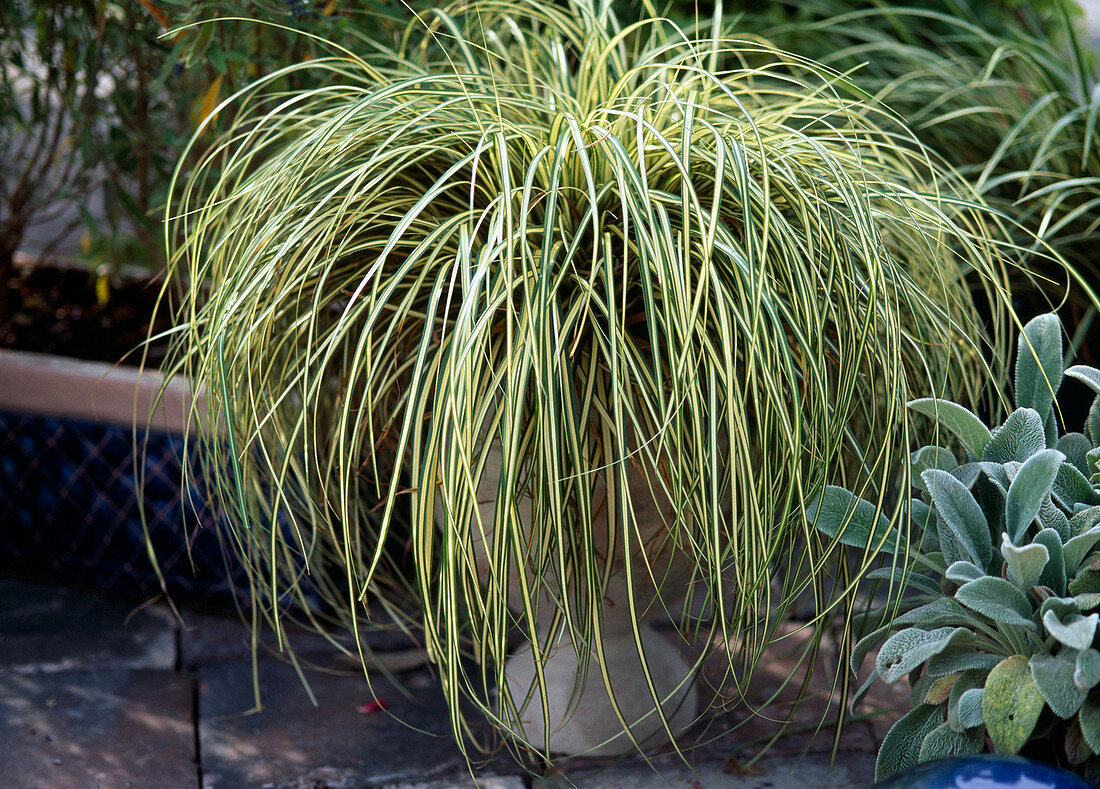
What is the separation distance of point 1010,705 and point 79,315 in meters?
1.80

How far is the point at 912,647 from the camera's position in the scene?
968 millimetres

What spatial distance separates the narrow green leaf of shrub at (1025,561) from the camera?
2.94ft

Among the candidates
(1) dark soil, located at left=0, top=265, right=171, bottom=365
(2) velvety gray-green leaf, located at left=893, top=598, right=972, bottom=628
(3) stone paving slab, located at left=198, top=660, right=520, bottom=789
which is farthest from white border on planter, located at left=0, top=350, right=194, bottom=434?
(2) velvety gray-green leaf, located at left=893, top=598, right=972, bottom=628

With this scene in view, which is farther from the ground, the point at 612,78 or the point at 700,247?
the point at 612,78

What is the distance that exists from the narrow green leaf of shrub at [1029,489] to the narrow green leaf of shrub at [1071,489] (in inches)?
3.2

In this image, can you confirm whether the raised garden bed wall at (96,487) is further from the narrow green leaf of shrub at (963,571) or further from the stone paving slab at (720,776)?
the narrow green leaf of shrub at (963,571)

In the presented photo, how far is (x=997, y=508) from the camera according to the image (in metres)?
1.06

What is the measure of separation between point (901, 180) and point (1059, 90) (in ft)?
1.97

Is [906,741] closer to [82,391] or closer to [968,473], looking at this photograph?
[968,473]

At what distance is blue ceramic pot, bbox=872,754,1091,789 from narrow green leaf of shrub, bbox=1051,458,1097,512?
0.31m

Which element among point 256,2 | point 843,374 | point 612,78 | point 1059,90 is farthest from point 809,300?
point 1059,90

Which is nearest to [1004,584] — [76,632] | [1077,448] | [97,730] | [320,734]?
[1077,448]

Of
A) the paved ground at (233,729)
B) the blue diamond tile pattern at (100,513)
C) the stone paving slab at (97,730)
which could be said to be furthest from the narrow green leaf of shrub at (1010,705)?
the blue diamond tile pattern at (100,513)

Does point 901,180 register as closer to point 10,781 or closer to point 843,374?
point 843,374
